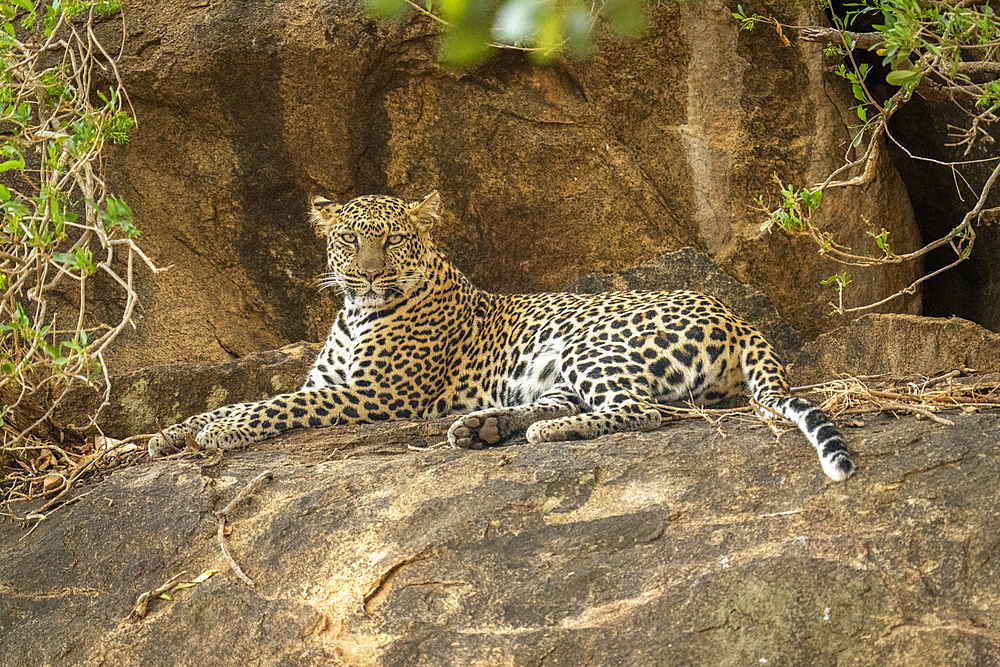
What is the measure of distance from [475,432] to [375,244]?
6.81ft

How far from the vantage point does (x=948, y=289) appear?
869 cm

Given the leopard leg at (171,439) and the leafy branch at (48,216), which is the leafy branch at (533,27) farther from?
the leopard leg at (171,439)

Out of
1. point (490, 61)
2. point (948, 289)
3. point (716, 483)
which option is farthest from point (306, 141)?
point (948, 289)

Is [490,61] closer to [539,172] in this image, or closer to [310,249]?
[539,172]

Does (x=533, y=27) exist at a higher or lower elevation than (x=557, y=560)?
higher

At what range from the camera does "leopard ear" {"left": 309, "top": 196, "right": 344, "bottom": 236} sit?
790 centimetres

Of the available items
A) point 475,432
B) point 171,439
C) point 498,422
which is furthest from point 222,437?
point 498,422

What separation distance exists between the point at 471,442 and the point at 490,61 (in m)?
3.26

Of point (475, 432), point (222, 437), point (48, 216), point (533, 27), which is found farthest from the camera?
point (533, 27)

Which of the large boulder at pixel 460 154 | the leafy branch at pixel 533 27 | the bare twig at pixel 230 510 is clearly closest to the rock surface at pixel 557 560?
the bare twig at pixel 230 510

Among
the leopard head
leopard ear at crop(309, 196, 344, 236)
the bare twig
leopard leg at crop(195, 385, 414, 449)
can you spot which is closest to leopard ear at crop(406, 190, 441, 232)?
the leopard head

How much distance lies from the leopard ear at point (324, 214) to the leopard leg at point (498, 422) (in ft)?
7.54

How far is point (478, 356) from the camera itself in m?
7.86

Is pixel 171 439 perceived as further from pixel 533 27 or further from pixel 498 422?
pixel 533 27
